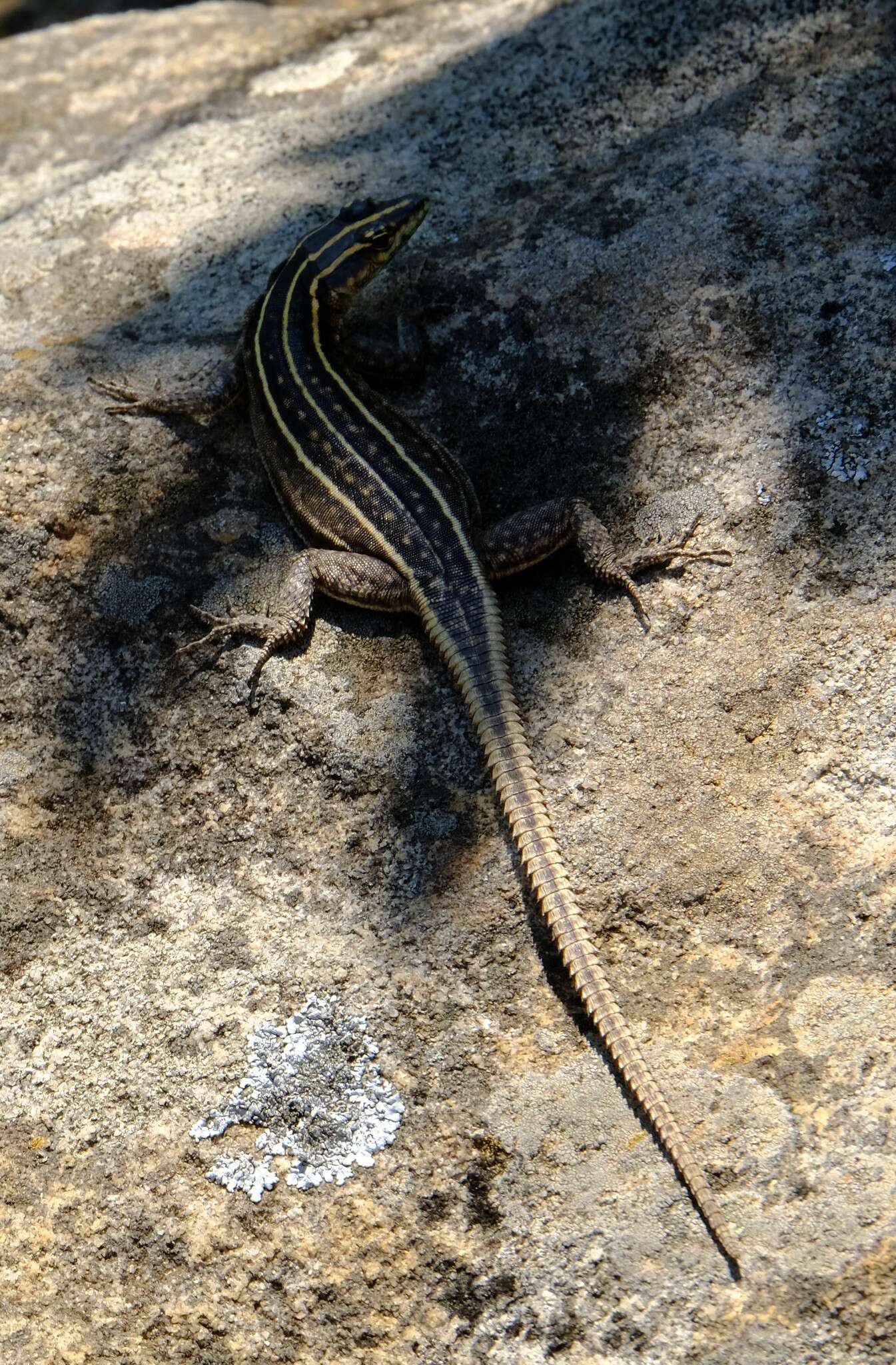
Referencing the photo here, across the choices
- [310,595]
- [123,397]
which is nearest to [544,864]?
[310,595]

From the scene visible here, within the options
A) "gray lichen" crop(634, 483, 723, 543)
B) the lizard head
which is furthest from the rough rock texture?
the lizard head

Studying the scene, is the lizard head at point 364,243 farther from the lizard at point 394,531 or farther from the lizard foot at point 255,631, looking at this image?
the lizard foot at point 255,631

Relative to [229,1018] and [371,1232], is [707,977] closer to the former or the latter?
[371,1232]

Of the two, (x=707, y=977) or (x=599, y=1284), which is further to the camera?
(x=707, y=977)

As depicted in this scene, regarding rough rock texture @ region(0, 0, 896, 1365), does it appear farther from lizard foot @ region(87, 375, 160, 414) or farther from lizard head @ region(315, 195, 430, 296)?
lizard head @ region(315, 195, 430, 296)

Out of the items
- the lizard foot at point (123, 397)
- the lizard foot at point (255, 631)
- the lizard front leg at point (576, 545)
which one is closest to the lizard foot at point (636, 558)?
the lizard front leg at point (576, 545)

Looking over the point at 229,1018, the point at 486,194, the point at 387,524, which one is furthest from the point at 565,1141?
the point at 486,194

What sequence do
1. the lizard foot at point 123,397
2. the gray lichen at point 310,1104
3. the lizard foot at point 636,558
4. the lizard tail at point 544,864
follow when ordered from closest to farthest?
the lizard tail at point 544,864 → the gray lichen at point 310,1104 → the lizard foot at point 636,558 → the lizard foot at point 123,397
